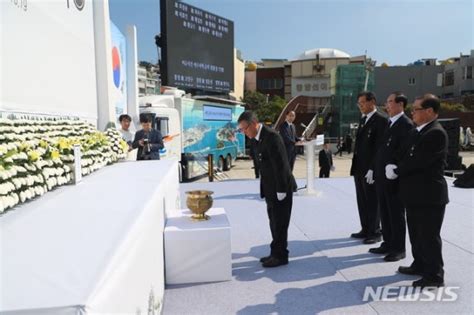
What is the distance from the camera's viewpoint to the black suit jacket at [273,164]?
3660 millimetres

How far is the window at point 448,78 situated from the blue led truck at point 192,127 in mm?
44374

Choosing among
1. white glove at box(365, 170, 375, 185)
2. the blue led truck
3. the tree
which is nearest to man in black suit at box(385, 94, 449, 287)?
white glove at box(365, 170, 375, 185)

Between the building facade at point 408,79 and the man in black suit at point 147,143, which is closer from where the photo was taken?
the man in black suit at point 147,143

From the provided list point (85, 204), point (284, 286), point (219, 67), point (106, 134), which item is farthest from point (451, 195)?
point (219, 67)

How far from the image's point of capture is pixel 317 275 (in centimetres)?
350

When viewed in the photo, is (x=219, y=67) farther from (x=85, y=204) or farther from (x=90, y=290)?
(x=90, y=290)

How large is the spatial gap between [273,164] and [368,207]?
4.87 ft

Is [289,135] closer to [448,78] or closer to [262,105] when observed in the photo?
[262,105]

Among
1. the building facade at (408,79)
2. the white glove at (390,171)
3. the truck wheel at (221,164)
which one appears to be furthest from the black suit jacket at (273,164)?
the building facade at (408,79)

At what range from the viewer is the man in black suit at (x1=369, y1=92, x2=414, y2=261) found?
3.79 m

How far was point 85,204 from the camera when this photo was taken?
2.59m

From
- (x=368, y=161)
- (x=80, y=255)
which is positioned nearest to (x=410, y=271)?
(x=368, y=161)

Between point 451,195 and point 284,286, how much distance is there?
5243 mm

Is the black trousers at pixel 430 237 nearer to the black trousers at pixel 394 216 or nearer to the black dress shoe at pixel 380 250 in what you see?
the black trousers at pixel 394 216
